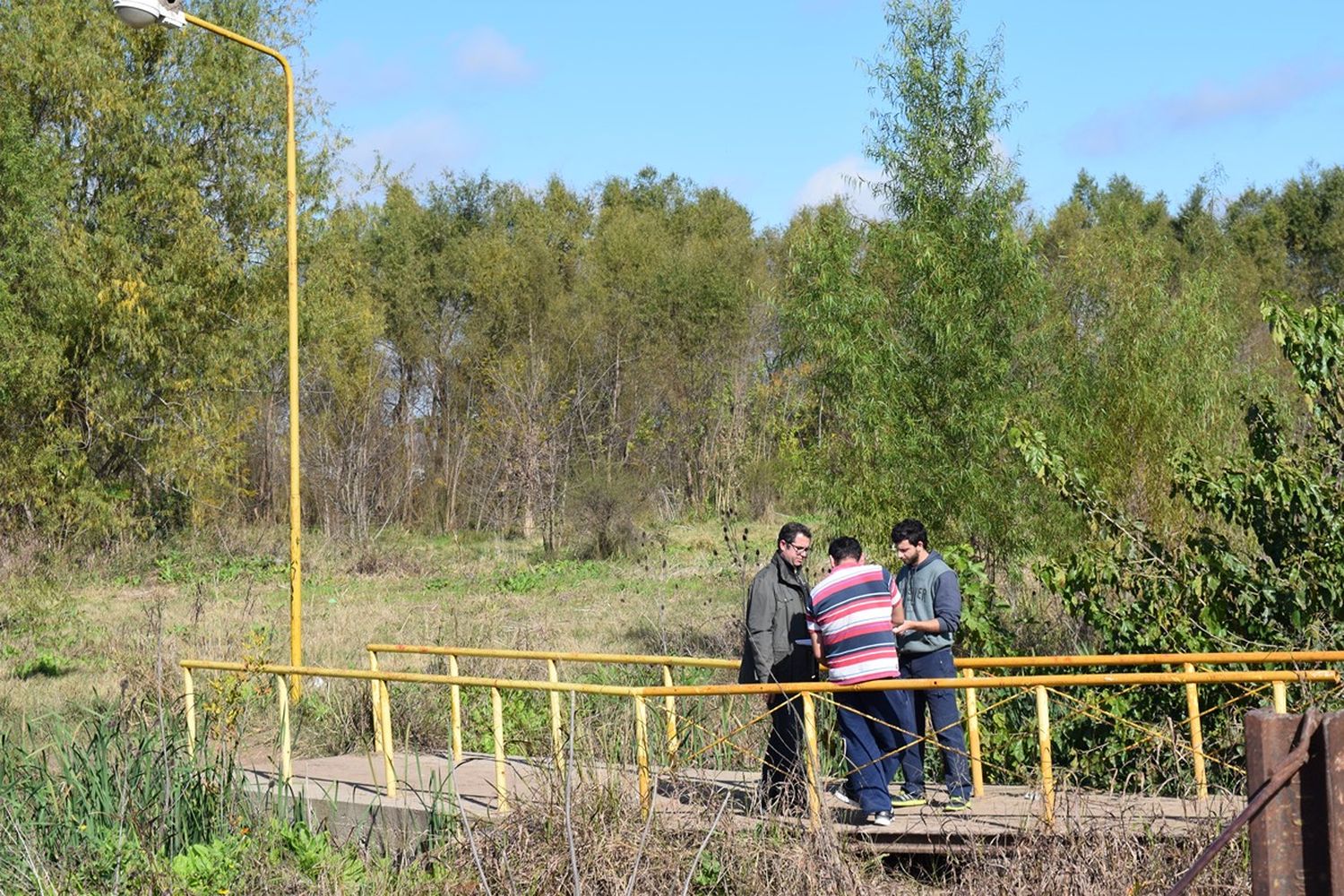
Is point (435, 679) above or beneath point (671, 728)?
above

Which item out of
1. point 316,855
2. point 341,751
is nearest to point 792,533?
point 316,855

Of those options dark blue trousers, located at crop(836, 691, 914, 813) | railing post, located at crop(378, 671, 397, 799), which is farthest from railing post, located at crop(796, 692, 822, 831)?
railing post, located at crop(378, 671, 397, 799)

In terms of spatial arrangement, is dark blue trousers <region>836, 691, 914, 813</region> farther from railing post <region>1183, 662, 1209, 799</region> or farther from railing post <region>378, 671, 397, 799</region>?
railing post <region>378, 671, 397, 799</region>

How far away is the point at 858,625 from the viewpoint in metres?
8.84

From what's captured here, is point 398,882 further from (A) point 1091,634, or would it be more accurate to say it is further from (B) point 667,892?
(A) point 1091,634

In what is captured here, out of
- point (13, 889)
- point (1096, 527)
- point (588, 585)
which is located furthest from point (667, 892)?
point (588, 585)

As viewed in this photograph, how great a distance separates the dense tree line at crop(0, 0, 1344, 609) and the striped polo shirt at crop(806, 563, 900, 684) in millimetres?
4371

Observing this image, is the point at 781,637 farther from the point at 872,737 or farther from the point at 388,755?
the point at 388,755

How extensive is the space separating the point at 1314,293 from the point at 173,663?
1882 inches

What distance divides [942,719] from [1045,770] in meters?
0.99

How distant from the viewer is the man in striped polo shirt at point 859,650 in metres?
8.81

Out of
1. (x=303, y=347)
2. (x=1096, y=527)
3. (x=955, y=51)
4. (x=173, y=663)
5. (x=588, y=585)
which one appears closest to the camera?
(x=1096, y=527)

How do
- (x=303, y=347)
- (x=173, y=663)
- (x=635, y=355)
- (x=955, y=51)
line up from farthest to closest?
(x=635, y=355), (x=303, y=347), (x=955, y=51), (x=173, y=663)

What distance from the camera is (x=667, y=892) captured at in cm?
748
